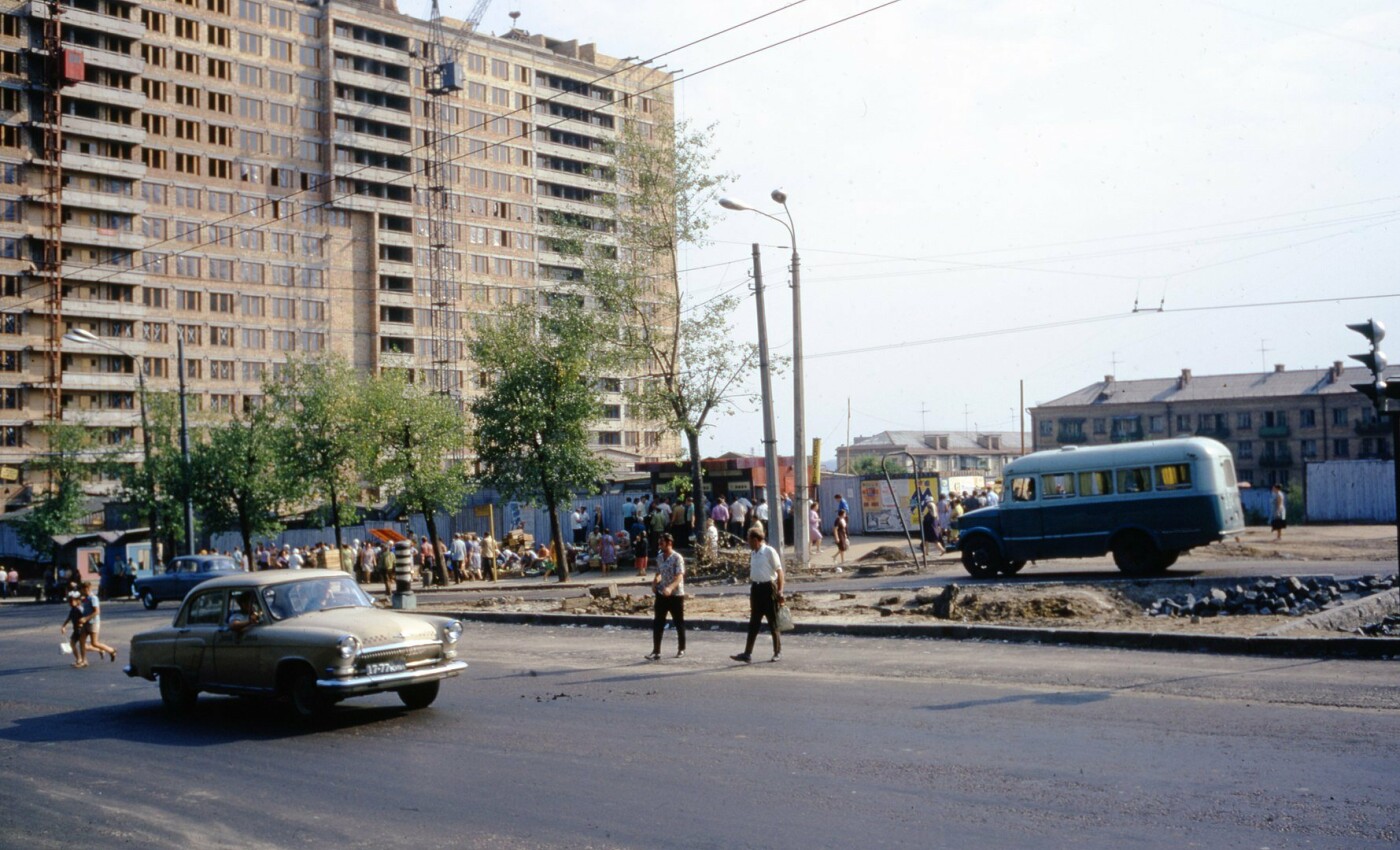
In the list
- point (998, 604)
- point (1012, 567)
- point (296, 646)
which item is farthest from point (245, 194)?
point (296, 646)

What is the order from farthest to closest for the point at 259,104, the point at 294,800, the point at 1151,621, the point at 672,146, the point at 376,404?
the point at 259,104 → the point at 376,404 → the point at 672,146 → the point at 1151,621 → the point at 294,800

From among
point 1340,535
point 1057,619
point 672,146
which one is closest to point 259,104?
point 672,146

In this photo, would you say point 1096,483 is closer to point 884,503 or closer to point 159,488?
point 884,503

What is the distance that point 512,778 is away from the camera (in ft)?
30.0

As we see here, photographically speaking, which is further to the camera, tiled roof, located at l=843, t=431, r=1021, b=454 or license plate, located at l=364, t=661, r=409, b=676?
tiled roof, located at l=843, t=431, r=1021, b=454

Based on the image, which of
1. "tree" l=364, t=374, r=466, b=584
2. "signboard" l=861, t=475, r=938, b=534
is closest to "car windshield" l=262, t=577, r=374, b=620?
"tree" l=364, t=374, r=466, b=584

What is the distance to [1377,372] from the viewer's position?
43.5ft

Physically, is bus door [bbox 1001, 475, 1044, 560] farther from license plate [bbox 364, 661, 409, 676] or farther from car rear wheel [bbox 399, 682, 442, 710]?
license plate [bbox 364, 661, 409, 676]

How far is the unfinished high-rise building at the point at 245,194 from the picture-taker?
84.9 metres

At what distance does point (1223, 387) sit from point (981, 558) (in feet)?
276

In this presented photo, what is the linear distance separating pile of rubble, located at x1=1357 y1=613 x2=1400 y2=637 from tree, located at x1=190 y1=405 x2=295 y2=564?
39.4 metres

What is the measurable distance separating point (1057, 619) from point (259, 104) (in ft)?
298

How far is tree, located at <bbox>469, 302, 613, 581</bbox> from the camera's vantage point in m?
35.4

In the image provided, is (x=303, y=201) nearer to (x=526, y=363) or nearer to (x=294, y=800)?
(x=526, y=363)
